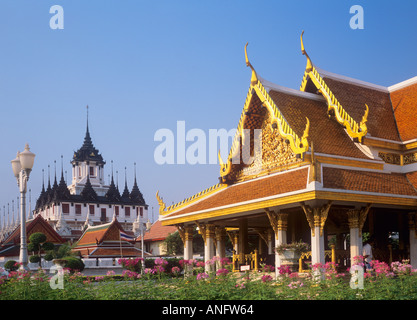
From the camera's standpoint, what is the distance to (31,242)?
30500mm

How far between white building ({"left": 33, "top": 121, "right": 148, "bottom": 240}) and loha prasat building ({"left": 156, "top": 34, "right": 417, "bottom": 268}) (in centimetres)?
5610

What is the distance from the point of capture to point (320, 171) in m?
11.5

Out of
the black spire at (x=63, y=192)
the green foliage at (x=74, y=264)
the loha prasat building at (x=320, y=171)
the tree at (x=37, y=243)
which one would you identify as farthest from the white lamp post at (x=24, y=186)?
the black spire at (x=63, y=192)

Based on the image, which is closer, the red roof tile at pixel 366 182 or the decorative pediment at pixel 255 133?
the red roof tile at pixel 366 182

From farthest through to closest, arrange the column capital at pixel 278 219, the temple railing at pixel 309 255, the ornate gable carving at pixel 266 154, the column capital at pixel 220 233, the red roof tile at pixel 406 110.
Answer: the column capital at pixel 220 233
the red roof tile at pixel 406 110
the ornate gable carving at pixel 266 154
the column capital at pixel 278 219
the temple railing at pixel 309 255

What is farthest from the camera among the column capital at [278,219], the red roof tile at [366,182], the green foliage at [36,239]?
the green foliage at [36,239]

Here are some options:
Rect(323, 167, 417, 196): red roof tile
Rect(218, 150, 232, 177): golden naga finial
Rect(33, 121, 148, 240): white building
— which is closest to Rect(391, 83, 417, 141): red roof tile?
Rect(323, 167, 417, 196): red roof tile

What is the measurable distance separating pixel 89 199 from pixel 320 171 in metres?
66.7

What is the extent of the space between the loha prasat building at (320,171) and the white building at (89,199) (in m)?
56.1

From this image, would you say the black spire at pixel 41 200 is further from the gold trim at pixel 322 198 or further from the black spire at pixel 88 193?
the gold trim at pixel 322 198

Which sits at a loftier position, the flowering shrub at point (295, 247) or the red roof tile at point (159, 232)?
the flowering shrub at point (295, 247)

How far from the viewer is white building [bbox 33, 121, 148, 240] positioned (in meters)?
73.2

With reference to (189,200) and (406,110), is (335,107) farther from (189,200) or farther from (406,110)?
(189,200)

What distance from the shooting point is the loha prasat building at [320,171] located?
12.2 meters
